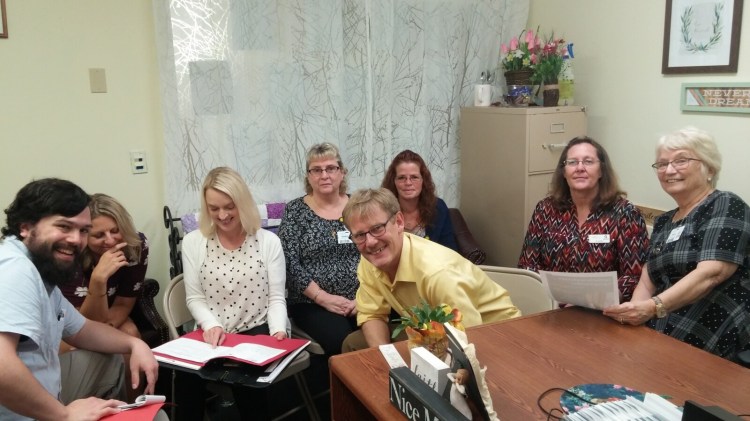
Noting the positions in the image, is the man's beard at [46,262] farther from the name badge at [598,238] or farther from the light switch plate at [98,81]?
the name badge at [598,238]

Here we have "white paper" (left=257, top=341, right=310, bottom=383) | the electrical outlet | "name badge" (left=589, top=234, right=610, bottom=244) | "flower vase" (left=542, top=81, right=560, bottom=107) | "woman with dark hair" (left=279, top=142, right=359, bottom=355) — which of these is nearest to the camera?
"white paper" (left=257, top=341, right=310, bottom=383)

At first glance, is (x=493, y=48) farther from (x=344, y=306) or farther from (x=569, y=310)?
(x=569, y=310)

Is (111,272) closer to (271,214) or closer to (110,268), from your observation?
(110,268)

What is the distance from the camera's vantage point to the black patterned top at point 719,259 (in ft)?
6.44

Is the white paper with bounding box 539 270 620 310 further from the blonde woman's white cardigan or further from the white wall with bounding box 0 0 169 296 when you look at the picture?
the white wall with bounding box 0 0 169 296

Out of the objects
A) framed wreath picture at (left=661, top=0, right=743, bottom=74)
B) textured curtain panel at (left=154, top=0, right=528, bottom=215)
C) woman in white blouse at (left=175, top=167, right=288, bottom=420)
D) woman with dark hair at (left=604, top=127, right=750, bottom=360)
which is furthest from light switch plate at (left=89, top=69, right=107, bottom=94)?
framed wreath picture at (left=661, top=0, right=743, bottom=74)

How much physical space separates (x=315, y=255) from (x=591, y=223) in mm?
1328

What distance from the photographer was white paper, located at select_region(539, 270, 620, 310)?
1789 mm

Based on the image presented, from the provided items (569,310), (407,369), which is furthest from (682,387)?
(407,369)

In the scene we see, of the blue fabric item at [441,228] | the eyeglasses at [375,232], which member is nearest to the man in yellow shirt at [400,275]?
the eyeglasses at [375,232]

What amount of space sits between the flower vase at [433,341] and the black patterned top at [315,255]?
1.39 metres

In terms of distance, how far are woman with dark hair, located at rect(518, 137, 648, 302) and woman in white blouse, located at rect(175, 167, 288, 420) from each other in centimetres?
130

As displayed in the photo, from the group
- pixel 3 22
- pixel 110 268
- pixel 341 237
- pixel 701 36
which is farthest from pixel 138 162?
pixel 701 36

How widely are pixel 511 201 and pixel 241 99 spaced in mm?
1736
